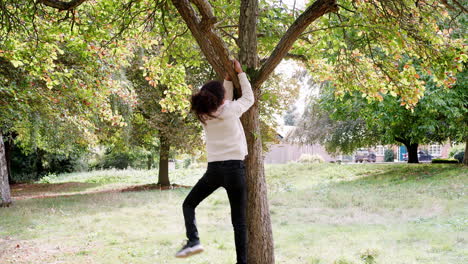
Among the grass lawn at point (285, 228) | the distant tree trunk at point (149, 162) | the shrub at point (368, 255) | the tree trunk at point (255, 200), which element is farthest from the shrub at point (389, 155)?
the tree trunk at point (255, 200)

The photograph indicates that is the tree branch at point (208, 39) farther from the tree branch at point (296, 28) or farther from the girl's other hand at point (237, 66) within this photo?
the tree branch at point (296, 28)

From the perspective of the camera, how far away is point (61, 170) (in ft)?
101

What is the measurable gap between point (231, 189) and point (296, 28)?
2.00 meters

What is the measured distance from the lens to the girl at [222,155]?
3.79 m

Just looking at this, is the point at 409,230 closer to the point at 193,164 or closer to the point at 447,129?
the point at 447,129

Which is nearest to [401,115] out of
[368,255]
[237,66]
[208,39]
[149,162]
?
[368,255]

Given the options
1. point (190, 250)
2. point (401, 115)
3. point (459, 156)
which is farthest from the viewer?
point (459, 156)

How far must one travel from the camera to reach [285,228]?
8.52 meters

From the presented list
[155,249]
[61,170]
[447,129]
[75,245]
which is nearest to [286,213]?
[155,249]

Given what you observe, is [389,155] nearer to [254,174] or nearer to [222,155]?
[254,174]

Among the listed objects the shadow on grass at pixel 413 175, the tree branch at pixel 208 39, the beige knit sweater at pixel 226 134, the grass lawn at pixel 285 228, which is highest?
the tree branch at pixel 208 39

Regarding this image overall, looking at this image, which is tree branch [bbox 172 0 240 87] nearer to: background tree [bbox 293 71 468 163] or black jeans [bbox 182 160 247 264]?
black jeans [bbox 182 160 247 264]

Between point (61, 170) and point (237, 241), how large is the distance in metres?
30.0

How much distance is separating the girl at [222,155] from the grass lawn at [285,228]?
6.97 feet
